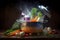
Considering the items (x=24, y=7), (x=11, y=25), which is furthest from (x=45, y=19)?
(x=11, y=25)

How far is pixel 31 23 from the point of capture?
1533mm

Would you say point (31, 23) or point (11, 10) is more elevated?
point (11, 10)

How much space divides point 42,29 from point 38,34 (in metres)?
0.08

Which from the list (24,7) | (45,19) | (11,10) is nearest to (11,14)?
(11,10)

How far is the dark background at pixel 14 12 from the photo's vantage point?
5.18 ft

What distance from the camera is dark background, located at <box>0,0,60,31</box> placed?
1578 mm

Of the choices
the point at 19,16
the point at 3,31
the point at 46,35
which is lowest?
the point at 46,35

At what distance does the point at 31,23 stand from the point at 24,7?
0.64 feet

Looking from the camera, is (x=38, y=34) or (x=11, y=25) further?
(x=11, y=25)

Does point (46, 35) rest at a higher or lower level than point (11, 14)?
lower

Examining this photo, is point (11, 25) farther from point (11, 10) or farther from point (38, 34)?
point (38, 34)

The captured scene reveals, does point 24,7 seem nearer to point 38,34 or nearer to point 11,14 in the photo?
point 11,14

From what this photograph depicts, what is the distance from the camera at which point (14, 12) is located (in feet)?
5.31

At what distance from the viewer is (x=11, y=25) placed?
1604mm
